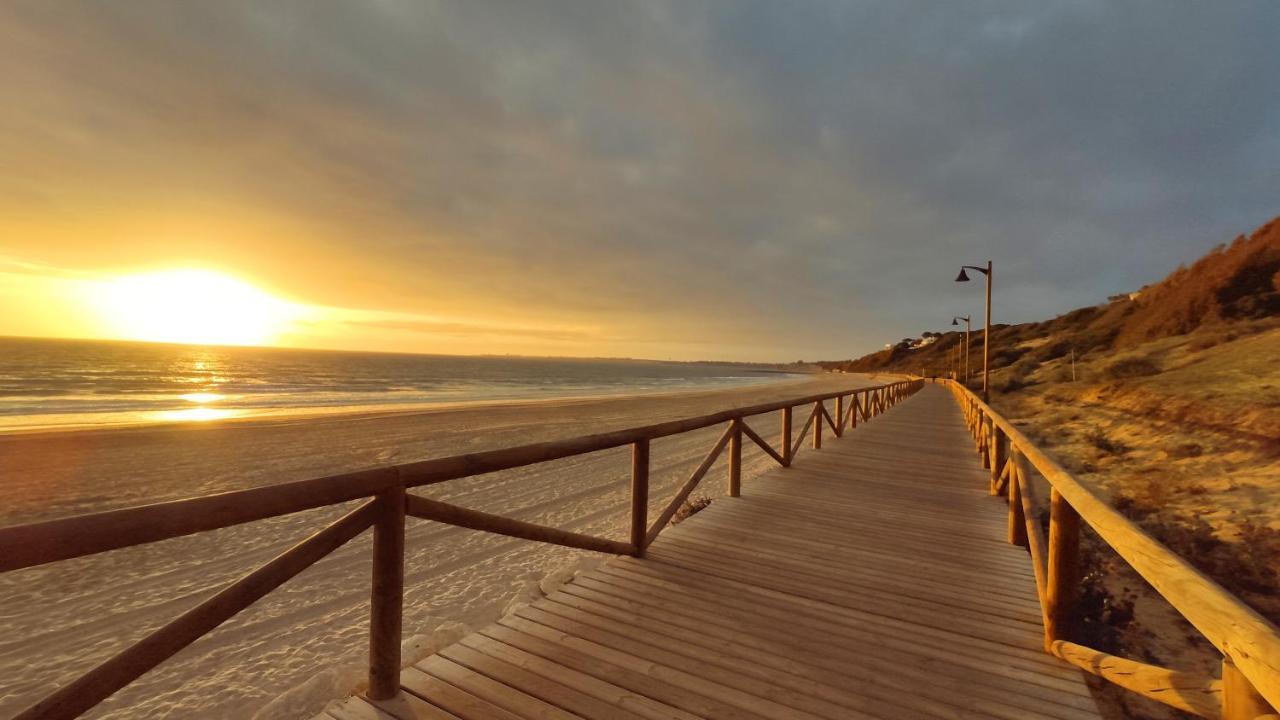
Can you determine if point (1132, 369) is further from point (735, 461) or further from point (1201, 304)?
point (735, 461)

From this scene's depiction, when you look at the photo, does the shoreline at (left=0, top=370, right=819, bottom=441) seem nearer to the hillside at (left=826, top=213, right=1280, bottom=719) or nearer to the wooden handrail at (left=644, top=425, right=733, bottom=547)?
the wooden handrail at (left=644, top=425, right=733, bottom=547)

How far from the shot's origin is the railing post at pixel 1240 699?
1.46m

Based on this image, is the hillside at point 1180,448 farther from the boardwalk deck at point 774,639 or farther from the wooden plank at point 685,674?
the wooden plank at point 685,674

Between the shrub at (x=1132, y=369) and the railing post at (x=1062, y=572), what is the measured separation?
2133 centimetres

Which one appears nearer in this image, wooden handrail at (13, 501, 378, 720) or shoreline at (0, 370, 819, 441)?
wooden handrail at (13, 501, 378, 720)

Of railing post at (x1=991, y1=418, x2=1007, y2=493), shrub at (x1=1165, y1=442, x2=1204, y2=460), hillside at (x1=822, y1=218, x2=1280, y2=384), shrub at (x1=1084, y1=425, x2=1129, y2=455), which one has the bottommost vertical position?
shrub at (x1=1084, y1=425, x2=1129, y2=455)

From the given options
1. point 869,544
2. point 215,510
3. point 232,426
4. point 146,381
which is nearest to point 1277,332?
point 869,544

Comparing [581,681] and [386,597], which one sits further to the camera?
[581,681]

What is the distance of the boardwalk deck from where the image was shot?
99.7 inches

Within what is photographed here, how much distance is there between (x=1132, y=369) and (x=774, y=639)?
23.5 m

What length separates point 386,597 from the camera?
249cm

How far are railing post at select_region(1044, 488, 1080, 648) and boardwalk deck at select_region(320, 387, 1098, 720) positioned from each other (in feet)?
0.58

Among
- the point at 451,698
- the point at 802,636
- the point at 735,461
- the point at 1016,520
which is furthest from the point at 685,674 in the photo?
the point at 1016,520

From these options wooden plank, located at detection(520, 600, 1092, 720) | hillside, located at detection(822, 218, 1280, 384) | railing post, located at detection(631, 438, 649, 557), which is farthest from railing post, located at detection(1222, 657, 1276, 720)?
hillside, located at detection(822, 218, 1280, 384)
